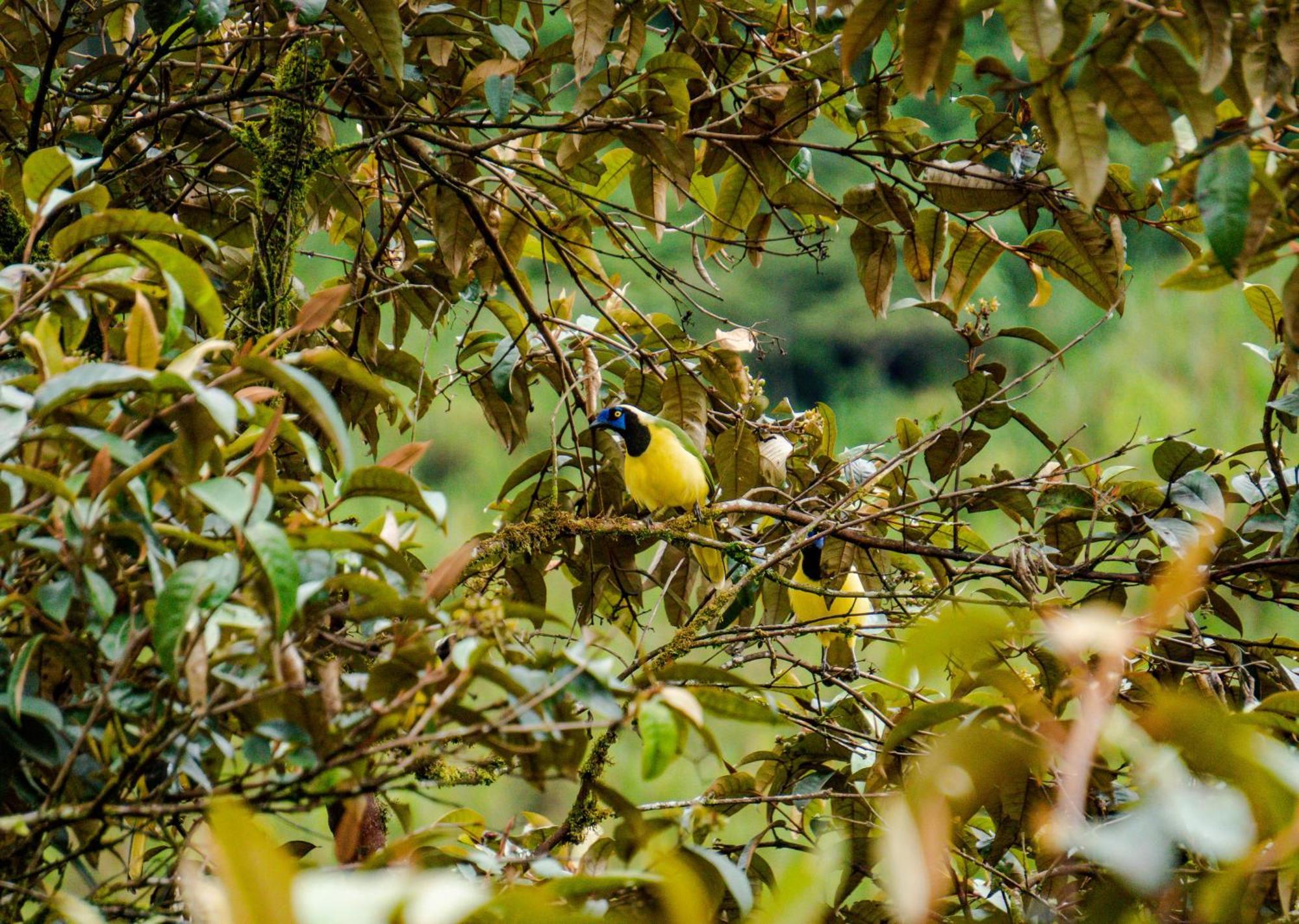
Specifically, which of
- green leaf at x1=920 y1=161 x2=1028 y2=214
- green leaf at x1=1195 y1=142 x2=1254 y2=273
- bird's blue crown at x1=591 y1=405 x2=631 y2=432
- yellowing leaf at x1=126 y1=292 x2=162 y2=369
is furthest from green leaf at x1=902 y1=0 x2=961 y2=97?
bird's blue crown at x1=591 y1=405 x2=631 y2=432

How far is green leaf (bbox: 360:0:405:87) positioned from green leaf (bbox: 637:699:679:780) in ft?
2.75

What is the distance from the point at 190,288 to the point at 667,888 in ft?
1.83

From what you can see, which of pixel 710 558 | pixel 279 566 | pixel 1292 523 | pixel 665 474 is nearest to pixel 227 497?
pixel 279 566

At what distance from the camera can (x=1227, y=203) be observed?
2.36ft

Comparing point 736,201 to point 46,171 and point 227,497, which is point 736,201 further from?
point 227,497

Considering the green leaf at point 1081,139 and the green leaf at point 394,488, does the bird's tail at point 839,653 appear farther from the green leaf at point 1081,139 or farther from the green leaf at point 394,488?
the green leaf at point 394,488

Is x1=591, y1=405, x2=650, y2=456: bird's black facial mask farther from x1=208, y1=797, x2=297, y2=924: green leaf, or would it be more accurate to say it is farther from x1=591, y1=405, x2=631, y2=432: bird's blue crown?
x1=208, y1=797, x2=297, y2=924: green leaf

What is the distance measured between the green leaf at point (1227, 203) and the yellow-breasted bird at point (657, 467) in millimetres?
1705

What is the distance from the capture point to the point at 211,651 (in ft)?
2.30

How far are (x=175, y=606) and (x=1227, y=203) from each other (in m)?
0.71

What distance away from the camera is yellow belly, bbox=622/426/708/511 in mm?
2512

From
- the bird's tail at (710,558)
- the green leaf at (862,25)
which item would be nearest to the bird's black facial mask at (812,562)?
the bird's tail at (710,558)

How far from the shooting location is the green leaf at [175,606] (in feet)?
1.86

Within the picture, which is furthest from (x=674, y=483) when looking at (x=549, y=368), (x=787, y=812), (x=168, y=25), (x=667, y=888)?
(x=667, y=888)
